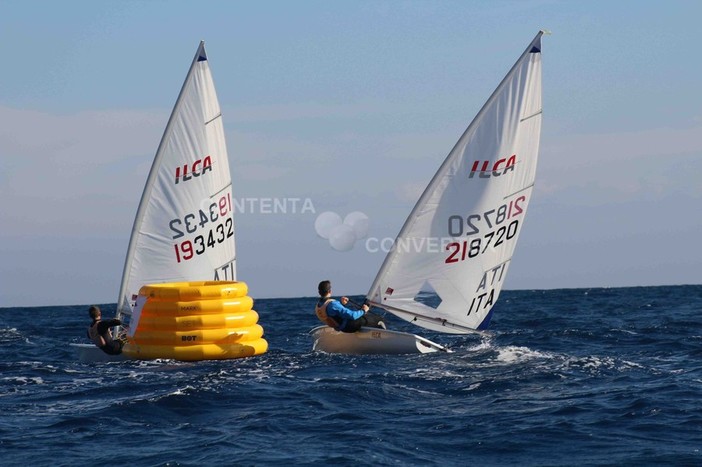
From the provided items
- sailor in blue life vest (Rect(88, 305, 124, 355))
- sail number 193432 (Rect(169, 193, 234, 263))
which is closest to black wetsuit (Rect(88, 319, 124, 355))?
sailor in blue life vest (Rect(88, 305, 124, 355))

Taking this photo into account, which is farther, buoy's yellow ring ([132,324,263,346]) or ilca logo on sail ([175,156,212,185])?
ilca logo on sail ([175,156,212,185])

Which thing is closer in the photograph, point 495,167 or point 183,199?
point 495,167

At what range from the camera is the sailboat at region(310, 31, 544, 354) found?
1880cm

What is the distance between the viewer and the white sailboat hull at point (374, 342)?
18797 millimetres

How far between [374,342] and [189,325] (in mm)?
3494

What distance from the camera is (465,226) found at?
63.2 feet

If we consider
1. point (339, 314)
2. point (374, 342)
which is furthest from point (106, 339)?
point (374, 342)

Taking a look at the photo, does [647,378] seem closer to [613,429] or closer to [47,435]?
[613,429]

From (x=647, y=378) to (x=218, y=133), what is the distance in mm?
10092

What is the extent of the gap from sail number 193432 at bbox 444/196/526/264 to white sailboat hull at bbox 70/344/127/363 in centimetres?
656

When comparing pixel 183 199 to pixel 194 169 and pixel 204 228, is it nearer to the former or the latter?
pixel 194 169

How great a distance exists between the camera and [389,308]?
19.4m

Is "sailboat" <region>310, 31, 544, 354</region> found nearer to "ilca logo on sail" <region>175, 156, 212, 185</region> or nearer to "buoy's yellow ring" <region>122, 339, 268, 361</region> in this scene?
"buoy's yellow ring" <region>122, 339, 268, 361</region>

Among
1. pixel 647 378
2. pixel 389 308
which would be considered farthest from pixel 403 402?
pixel 389 308
